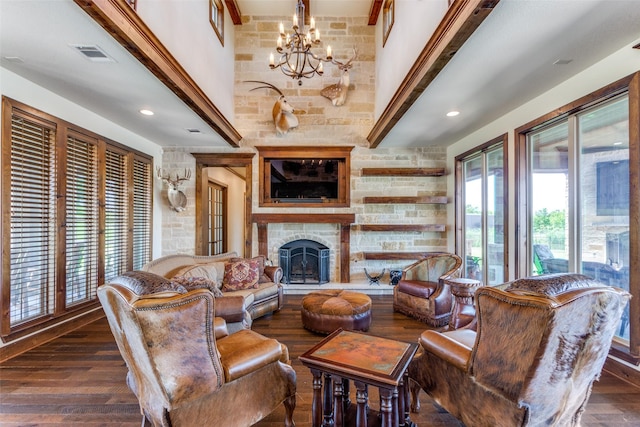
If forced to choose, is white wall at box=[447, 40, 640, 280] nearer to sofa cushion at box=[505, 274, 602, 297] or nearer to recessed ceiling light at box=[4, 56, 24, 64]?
sofa cushion at box=[505, 274, 602, 297]

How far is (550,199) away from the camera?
3.15 m

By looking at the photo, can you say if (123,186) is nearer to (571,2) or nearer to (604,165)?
(571,2)

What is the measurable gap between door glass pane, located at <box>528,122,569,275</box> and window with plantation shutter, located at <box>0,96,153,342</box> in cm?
552

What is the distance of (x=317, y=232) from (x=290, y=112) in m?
2.20

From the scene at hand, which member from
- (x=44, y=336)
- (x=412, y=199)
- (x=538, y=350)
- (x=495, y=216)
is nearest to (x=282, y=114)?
(x=412, y=199)

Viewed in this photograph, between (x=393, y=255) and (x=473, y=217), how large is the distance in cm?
148

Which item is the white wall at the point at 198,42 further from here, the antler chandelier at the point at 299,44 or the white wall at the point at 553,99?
the white wall at the point at 553,99

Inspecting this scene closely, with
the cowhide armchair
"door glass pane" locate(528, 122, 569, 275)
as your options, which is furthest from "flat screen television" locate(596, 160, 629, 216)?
the cowhide armchair

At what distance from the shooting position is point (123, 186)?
4.29 m

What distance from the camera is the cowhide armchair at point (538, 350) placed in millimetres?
1186

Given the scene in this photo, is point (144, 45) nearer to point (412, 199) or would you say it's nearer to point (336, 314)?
point (336, 314)

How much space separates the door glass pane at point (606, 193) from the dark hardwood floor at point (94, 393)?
2.84 feet

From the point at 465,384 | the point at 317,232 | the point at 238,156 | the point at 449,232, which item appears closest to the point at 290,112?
the point at 238,156

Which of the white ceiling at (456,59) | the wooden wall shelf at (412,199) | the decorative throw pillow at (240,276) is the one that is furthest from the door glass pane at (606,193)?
the decorative throw pillow at (240,276)
